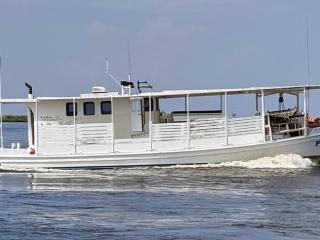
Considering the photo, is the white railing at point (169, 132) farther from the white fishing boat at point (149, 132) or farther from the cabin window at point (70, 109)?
the cabin window at point (70, 109)

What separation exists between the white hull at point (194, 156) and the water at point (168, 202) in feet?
0.91

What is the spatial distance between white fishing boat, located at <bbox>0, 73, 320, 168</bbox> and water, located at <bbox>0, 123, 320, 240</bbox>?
0.50m

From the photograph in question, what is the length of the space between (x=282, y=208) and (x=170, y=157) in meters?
10.6

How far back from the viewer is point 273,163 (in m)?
28.6

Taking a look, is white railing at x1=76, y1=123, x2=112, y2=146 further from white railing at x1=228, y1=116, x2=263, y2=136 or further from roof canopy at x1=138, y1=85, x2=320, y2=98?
white railing at x1=228, y1=116, x2=263, y2=136

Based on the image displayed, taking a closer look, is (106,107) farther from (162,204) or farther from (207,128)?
(162,204)

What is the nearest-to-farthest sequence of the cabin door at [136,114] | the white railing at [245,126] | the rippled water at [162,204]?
the rippled water at [162,204], the white railing at [245,126], the cabin door at [136,114]

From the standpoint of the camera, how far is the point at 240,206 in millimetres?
18516

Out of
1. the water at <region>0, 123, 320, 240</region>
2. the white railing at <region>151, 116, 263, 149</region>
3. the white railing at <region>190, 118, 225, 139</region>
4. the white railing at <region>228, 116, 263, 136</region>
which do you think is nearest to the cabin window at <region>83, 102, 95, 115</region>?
Answer: the water at <region>0, 123, 320, 240</region>

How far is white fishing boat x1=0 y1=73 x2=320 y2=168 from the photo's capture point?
28531 millimetres

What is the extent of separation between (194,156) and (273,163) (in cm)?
306

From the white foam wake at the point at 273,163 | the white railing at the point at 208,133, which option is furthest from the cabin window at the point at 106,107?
the white foam wake at the point at 273,163

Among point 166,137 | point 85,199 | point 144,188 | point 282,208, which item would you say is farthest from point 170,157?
point 282,208

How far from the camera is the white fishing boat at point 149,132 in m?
28.5
